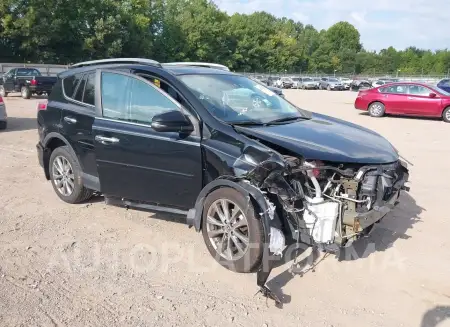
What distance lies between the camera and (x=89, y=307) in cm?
340

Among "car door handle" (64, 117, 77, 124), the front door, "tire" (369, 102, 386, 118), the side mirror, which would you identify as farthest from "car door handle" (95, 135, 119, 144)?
"tire" (369, 102, 386, 118)

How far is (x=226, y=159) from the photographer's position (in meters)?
3.99

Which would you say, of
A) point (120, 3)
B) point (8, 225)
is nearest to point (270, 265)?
point (8, 225)

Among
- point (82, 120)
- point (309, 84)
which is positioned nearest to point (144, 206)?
point (82, 120)

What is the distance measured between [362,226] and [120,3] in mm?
54037

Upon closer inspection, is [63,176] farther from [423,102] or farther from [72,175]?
[423,102]

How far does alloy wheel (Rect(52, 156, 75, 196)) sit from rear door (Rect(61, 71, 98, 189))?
12.9 inches

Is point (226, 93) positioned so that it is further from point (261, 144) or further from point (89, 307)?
point (89, 307)

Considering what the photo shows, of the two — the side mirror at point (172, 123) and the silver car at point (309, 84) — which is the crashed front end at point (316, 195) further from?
the silver car at point (309, 84)

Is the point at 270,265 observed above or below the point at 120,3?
below

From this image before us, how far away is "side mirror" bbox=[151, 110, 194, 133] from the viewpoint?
13.4 feet

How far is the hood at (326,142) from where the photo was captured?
3875mm

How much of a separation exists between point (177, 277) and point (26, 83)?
2250cm

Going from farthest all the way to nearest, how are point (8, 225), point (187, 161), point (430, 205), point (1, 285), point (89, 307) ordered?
point (430, 205) < point (8, 225) < point (187, 161) < point (1, 285) < point (89, 307)
